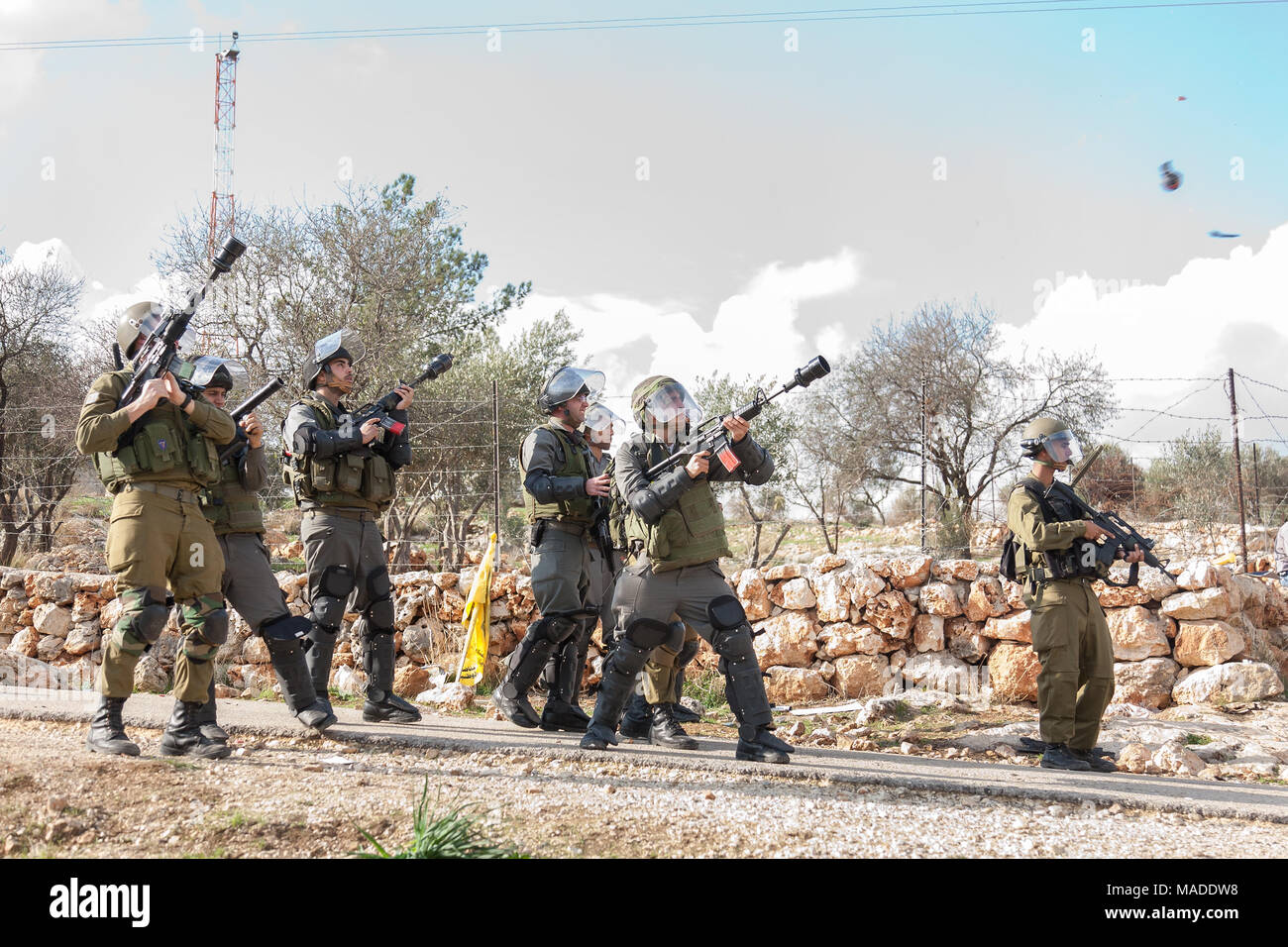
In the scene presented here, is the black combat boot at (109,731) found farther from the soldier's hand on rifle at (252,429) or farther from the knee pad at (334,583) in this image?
the soldier's hand on rifle at (252,429)

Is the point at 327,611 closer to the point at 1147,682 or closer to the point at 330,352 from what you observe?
the point at 330,352

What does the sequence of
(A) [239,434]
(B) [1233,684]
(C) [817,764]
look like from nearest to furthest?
(C) [817,764]
(A) [239,434]
(B) [1233,684]

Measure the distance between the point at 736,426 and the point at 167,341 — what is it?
293cm

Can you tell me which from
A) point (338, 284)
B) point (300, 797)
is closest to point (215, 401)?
point (300, 797)

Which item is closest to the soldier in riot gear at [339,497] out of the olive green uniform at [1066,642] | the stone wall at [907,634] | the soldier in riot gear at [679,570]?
the soldier in riot gear at [679,570]

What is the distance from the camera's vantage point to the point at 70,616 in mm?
9938

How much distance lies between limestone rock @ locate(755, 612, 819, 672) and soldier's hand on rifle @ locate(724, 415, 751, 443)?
12.9 ft

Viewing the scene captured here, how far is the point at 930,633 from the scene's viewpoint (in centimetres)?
827

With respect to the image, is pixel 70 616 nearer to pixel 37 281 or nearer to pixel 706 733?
pixel 706 733

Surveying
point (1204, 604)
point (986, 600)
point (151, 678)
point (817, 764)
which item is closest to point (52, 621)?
point (151, 678)

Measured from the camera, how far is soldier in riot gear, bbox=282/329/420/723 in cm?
Result: 543

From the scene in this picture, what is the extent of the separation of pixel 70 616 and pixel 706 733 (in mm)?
7366

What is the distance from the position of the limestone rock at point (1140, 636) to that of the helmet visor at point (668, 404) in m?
4.96

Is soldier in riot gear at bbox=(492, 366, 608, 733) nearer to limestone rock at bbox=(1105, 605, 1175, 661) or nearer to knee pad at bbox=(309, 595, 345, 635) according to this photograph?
knee pad at bbox=(309, 595, 345, 635)
